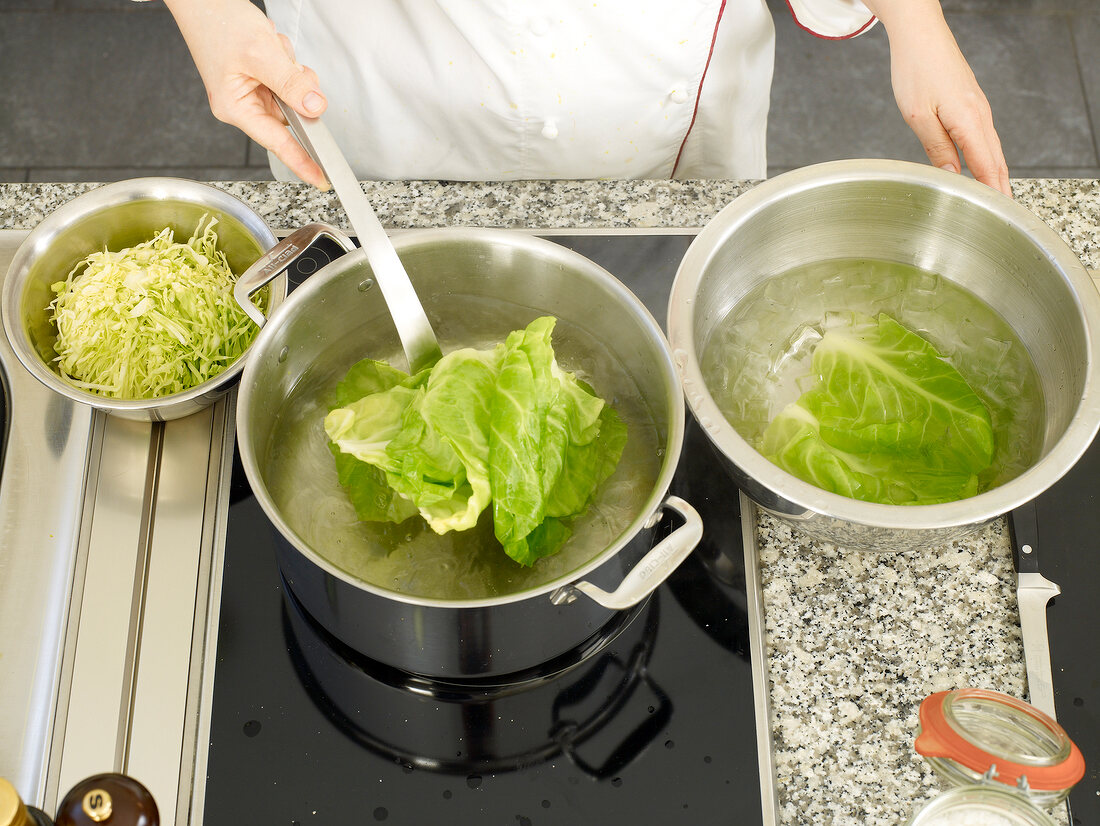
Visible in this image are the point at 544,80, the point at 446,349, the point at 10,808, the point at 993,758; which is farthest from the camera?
the point at 544,80

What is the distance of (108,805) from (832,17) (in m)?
1.26

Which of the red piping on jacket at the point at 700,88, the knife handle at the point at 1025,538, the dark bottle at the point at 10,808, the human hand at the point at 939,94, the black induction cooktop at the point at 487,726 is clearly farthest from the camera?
the red piping on jacket at the point at 700,88

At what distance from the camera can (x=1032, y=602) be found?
0.98 meters

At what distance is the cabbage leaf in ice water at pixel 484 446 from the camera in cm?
85

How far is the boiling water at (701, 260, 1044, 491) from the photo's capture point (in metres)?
1.00

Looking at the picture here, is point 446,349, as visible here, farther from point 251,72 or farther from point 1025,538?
point 1025,538

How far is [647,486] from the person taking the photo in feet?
3.18

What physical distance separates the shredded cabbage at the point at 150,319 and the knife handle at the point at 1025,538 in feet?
2.84

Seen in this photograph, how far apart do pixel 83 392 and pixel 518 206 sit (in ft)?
1.85

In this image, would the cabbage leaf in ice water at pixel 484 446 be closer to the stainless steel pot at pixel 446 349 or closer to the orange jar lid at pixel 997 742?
the stainless steel pot at pixel 446 349

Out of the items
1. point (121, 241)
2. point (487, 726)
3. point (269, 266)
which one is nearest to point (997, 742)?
point (487, 726)

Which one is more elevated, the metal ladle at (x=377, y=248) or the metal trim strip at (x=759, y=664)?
the metal ladle at (x=377, y=248)

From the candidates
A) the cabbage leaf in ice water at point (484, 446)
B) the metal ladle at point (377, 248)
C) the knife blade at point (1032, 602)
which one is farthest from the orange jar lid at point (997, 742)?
the metal ladle at point (377, 248)

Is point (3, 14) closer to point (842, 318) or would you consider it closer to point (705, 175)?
point (705, 175)
